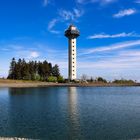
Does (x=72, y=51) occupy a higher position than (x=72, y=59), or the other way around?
(x=72, y=51)

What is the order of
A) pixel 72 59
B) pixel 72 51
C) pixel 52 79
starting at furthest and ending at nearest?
1. pixel 72 51
2. pixel 72 59
3. pixel 52 79

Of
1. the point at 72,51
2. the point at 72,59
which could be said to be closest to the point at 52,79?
the point at 72,59

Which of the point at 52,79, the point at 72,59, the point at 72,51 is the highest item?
the point at 72,51

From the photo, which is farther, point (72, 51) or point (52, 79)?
point (72, 51)

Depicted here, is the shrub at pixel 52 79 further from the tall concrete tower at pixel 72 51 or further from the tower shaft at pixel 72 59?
the tower shaft at pixel 72 59

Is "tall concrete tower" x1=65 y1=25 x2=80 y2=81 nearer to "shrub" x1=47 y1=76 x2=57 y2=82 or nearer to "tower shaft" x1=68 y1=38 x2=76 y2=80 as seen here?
"tower shaft" x1=68 y1=38 x2=76 y2=80

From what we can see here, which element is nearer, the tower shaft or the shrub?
the shrub

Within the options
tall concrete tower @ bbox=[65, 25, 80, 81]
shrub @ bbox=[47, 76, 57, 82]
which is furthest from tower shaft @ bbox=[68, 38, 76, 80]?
shrub @ bbox=[47, 76, 57, 82]

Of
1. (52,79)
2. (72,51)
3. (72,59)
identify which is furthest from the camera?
(72,51)

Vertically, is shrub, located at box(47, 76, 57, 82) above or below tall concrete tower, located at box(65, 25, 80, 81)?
below

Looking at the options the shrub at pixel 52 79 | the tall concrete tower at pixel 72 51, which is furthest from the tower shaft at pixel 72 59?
the shrub at pixel 52 79

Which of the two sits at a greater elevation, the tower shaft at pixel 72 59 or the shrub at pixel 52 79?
the tower shaft at pixel 72 59

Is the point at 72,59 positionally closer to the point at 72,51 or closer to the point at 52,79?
the point at 72,51

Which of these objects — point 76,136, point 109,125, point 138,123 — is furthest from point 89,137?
point 138,123
